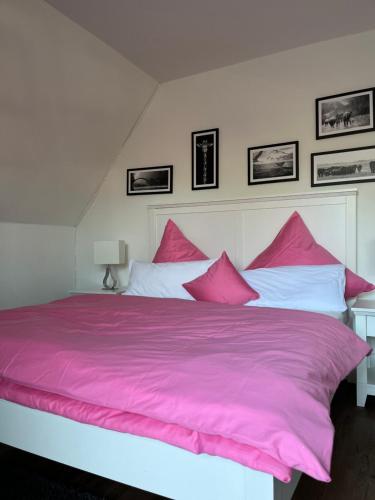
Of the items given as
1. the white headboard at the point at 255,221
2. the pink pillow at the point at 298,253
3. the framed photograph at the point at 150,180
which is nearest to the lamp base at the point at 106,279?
the white headboard at the point at 255,221

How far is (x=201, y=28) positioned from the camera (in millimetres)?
2729

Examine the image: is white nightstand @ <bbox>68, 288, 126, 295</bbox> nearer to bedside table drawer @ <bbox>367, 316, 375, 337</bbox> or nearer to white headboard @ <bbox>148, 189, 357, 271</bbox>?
white headboard @ <bbox>148, 189, 357, 271</bbox>

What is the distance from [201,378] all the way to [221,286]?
1510 mm

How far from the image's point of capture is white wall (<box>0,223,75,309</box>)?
3.28 meters

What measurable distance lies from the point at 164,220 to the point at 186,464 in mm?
2636

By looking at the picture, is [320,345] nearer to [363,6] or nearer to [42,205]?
[363,6]

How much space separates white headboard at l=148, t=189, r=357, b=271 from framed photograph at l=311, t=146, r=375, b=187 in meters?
0.11

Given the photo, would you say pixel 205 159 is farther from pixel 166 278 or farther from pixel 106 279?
pixel 106 279

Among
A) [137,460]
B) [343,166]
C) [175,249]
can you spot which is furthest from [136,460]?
[343,166]

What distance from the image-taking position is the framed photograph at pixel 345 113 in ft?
9.13

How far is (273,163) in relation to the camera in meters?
3.13

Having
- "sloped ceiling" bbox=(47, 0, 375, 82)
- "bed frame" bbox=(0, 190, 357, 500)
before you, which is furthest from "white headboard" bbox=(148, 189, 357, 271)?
"bed frame" bbox=(0, 190, 357, 500)

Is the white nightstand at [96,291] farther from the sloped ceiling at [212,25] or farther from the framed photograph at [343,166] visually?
the sloped ceiling at [212,25]

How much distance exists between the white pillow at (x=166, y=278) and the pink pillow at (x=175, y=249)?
0.28m
